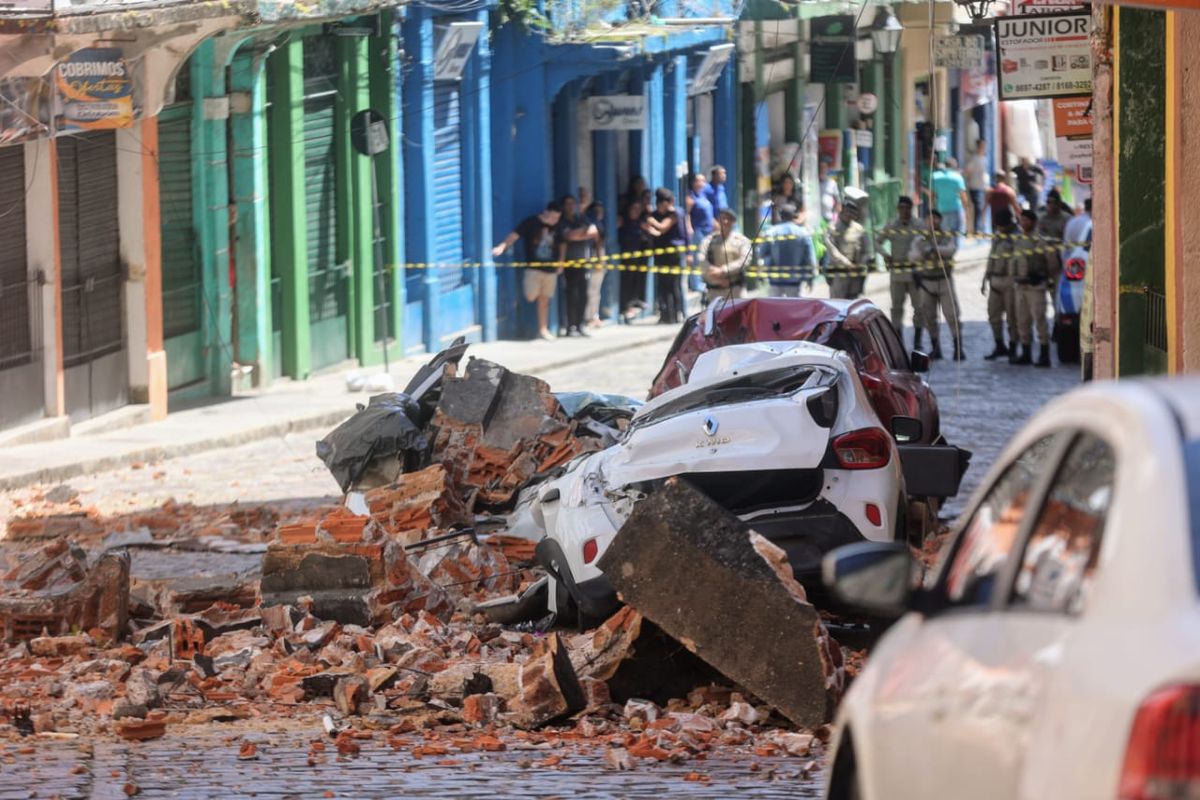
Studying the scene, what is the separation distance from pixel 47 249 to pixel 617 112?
13893mm

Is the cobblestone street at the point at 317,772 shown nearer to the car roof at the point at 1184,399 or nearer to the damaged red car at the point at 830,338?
the car roof at the point at 1184,399

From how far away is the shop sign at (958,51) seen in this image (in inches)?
1303

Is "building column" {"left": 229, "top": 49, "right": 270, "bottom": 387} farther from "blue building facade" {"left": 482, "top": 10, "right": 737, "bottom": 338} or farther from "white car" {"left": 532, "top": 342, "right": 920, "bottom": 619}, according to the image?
"white car" {"left": 532, "top": 342, "right": 920, "bottom": 619}

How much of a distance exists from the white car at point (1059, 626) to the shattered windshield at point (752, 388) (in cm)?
642

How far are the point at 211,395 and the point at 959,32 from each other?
1373 cm

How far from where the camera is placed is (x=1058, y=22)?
17516 mm

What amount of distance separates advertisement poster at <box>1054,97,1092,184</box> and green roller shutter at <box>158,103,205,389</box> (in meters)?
9.14

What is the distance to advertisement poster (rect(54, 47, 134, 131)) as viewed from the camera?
20.1 meters

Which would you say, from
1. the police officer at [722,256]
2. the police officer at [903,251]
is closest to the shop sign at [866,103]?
the police officer at [722,256]

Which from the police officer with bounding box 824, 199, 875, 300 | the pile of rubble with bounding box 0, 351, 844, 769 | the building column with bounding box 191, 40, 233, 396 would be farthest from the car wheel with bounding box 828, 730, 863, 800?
the police officer with bounding box 824, 199, 875, 300

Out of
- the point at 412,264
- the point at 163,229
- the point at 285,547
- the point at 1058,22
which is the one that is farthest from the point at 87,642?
the point at 412,264

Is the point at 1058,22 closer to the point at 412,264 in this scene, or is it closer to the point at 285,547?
the point at 285,547

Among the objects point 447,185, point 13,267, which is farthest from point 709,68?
point 13,267

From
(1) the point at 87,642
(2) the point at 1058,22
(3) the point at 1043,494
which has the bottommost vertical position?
(1) the point at 87,642
